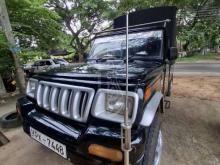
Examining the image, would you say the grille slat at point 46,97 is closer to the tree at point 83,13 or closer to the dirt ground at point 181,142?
the dirt ground at point 181,142

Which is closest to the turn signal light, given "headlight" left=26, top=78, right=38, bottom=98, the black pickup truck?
the black pickup truck

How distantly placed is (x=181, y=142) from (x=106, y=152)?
6.33 feet

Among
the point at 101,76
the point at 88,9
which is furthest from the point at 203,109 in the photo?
the point at 88,9

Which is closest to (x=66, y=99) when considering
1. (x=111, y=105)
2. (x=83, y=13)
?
(x=111, y=105)

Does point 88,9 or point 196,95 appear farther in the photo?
point 88,9

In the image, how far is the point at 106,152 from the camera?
1.52 m

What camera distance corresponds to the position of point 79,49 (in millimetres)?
20766

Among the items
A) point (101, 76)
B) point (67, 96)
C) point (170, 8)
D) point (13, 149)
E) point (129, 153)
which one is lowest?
point (13, 149)

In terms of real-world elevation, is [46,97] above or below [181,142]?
above

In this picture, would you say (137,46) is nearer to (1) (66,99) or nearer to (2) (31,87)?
(1) (66,99)

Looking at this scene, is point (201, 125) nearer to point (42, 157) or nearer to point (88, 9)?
point (42, 157)

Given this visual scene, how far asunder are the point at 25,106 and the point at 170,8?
3.73 meters

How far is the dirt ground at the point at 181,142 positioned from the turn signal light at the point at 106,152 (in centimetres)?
114

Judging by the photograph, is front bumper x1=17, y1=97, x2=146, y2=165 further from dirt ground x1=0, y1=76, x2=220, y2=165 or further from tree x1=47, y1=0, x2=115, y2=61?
tree x1=47, y1=0, x2=115, y2=61
